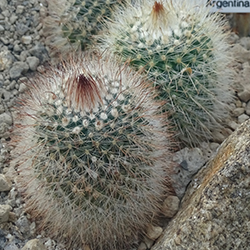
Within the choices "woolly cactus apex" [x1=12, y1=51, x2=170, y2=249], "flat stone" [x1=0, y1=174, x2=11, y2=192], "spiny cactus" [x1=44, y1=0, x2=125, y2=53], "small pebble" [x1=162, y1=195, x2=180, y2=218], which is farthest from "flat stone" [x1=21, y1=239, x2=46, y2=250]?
"spiny cactus" [x1=44, y1=0, x2=125, y2=53]

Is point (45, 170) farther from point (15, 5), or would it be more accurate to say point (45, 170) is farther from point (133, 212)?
point (15, 5)

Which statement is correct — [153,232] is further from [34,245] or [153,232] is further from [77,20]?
[77,20]

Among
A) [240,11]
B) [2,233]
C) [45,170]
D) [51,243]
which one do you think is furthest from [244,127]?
[240,11]

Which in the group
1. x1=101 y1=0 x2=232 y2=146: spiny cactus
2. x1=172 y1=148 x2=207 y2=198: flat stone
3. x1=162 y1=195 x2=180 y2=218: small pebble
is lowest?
x1=162 y1=195 x2=180 y2=218: small pebble

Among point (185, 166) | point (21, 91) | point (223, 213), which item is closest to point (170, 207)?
point (185, 166)

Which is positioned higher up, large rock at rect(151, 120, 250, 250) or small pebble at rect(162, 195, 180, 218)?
large rock at rect(151, 120, 250, 250)

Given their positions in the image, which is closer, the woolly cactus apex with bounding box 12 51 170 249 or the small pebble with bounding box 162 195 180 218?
the woolly cactus apex with bounding box 12 51 170 249

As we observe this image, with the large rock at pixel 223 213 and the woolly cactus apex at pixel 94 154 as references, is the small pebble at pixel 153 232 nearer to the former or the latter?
the woolly cactus apex at pixel 94 154

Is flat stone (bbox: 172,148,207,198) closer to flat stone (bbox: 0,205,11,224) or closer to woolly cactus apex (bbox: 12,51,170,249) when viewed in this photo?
woolly cactus apex (bbox: 12,51,170,249)

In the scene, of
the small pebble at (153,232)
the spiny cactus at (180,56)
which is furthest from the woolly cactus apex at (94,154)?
the spiny cactus at (180,56)
